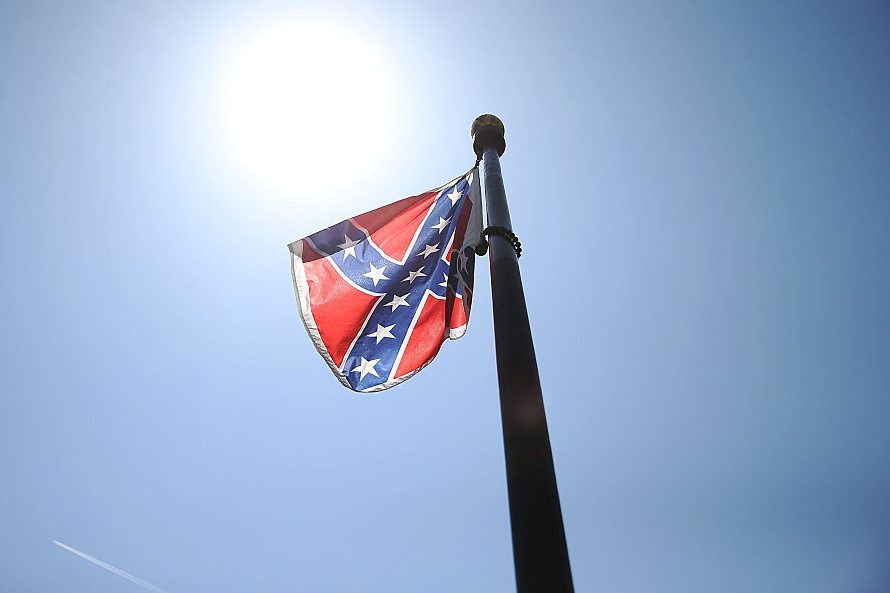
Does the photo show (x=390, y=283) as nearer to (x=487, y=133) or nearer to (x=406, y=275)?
(x=406, y=275)

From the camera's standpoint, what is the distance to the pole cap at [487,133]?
25.3ft

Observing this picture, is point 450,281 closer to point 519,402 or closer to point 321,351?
point 321,351

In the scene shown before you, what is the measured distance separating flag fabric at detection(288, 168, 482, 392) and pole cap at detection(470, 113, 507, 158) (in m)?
0.44

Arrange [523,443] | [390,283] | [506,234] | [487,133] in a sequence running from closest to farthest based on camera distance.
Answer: [523,443] < [506,234] < [390,283] < [487,133]

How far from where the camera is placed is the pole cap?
7.72 metres

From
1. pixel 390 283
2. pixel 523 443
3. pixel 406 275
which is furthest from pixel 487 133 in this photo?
pixel 523 443

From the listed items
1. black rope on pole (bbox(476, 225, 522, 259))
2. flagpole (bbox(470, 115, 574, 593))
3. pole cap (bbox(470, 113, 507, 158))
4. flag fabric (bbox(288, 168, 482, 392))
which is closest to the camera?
flagpole (bbox(470, 115, 574, 593))

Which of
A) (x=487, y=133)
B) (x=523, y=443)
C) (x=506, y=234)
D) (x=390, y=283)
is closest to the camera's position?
(x=523, y=443)

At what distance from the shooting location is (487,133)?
773 centimetres

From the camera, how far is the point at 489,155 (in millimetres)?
7379

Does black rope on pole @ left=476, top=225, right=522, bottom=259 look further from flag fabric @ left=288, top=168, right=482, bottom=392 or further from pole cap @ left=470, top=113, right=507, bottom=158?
pole cap @ left=470, top=113, right=507, bottom=158

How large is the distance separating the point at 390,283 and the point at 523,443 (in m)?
4.04

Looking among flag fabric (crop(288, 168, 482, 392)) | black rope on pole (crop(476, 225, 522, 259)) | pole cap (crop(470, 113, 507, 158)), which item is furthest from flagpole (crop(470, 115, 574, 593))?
pole cap (crop(470, 113, 507, 158))

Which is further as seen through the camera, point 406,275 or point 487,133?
point 487,133
